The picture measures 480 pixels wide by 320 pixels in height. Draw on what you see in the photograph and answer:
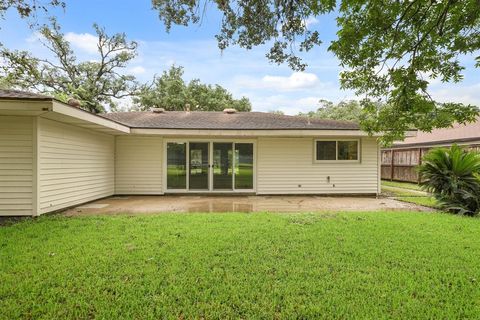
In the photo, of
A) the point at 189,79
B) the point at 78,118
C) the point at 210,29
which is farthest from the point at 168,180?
the point at 189,79

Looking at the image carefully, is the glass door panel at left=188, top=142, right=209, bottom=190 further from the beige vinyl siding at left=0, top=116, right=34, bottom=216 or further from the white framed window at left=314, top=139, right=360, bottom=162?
the beige vinyl siding at left=0, top=116, right=34, bottom=216

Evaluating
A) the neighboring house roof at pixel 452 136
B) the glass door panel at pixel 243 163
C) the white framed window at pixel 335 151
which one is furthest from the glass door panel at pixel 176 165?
the neighboring house roof at pixel 452 136

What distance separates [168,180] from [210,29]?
6.38 metres

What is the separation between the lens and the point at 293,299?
2.69 metres

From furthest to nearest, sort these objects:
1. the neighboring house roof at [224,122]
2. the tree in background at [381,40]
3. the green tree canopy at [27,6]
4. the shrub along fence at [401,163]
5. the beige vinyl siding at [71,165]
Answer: the shrub along fence at [401,163], the neighboring house roof at [224,122], the beige vinyl siding at [71,165], the green tree canopy at [27,6], the tree in background at [381,40]

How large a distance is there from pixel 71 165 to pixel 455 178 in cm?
967

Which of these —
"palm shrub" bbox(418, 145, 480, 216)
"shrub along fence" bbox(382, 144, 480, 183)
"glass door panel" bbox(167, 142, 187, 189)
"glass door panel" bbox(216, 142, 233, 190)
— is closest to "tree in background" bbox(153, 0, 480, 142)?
"palm shrub" bbox(418, 145, 480, 216)

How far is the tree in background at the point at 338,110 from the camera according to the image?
3143 cm

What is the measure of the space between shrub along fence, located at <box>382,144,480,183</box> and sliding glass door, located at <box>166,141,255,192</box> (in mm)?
9309

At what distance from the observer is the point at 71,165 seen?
7430 mm

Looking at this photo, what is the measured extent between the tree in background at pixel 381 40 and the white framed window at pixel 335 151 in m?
5.55

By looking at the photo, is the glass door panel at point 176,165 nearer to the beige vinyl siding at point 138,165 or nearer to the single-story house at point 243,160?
the single-story house at point 243,160

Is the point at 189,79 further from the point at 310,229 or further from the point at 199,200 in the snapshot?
the point at 310,229

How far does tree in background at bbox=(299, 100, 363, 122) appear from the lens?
3143 cm
